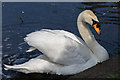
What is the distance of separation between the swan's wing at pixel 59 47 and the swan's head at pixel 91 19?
0.48m

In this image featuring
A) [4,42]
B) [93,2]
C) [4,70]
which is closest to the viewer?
[4,70]

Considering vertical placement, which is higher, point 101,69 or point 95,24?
point 95,24

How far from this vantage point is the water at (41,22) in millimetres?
5742

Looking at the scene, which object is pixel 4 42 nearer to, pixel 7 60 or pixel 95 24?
pixel 7 60

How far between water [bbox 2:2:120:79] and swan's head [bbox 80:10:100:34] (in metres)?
1.06

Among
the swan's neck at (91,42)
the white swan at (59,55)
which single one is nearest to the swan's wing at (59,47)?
the white swan at (59,55)

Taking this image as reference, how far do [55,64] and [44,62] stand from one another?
218 mm

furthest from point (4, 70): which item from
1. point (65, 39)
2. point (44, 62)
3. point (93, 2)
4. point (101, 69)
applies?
point (93, 2)

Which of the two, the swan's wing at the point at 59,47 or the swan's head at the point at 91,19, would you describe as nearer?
the swan's wing at the point at 59,47

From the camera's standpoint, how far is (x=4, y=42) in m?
6.10

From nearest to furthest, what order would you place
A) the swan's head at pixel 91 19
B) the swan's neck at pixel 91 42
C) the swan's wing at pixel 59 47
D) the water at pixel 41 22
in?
the swan's wing at pixel 59 47 < the swan's head at pixel 91 19 < the swan's neck at pixel 91 42 < the water at pixel 41 22

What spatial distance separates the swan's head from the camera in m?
4.91

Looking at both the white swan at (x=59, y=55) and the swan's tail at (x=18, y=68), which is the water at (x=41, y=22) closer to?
the swan's tail at (x=18, y=68)

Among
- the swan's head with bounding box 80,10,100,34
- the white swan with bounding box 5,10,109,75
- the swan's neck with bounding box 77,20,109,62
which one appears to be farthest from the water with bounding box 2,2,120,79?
the swan's head with bounding box 80,10,100,34
